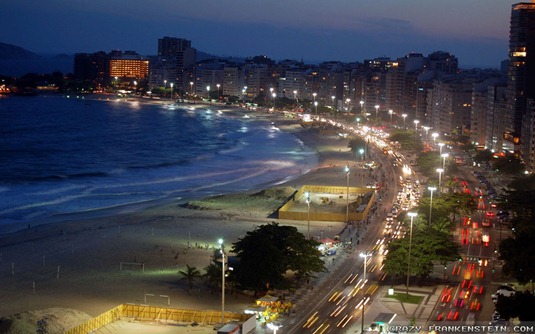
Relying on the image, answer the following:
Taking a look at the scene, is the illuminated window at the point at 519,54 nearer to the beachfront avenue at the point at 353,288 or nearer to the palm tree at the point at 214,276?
the beachfront avenue at the point at 353,288

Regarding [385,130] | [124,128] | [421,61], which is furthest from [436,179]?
[421,61]

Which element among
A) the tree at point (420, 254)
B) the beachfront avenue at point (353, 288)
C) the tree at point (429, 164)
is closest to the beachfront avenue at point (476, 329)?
the beachfront avenue at point (353, 288)

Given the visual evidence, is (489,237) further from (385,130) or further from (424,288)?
(385,130)

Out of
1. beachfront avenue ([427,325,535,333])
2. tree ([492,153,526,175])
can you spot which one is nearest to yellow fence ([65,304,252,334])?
beachfront avenue ([427,325,535,333])

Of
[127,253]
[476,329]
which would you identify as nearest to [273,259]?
[476,329]

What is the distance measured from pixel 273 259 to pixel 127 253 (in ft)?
29.5

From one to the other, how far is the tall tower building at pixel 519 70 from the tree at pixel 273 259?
42.9m

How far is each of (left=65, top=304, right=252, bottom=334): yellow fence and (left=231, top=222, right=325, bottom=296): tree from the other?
2681 mm

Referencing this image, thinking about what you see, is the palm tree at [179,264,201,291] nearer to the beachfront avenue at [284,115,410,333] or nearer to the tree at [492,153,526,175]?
the beachfront avenue at [284,115,410,333]

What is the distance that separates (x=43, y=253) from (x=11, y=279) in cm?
414

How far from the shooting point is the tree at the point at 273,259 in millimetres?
27531

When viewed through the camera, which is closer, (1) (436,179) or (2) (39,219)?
(2) (39,219)

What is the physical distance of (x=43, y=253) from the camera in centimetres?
3500

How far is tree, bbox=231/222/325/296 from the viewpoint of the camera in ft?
90.3
